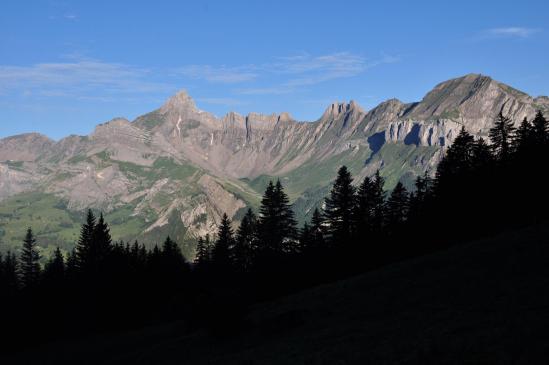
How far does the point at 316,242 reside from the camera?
7169 cm

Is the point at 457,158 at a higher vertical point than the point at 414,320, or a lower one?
higher

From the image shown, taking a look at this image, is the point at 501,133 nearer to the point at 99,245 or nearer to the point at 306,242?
the point at 306,242

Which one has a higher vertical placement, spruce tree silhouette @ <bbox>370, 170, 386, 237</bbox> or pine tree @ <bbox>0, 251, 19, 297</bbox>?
spruce tree silhouette @ <bbox>370, 170, 386, 237</bbox>

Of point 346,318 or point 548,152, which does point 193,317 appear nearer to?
point 346,318

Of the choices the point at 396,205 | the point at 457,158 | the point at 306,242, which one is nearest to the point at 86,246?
the point at 306,242

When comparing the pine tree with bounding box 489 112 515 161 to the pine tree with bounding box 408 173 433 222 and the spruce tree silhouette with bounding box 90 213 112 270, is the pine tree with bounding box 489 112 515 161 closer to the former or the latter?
the pine tree with bounding box 408 173 433 222

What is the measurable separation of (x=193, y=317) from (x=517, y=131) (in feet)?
182

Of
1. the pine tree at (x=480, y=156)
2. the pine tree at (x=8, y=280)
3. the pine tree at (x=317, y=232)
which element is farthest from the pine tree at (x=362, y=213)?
the pine tree at (x=8, y=280)

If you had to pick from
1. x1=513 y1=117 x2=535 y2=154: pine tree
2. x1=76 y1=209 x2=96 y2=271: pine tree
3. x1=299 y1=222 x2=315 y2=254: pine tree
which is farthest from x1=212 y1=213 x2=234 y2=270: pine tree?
x1=513 y1=117 x2=535 y2=154: pine tree

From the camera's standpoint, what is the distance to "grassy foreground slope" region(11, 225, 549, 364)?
21.1 m

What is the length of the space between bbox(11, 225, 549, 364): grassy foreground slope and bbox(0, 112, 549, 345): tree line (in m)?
8.63

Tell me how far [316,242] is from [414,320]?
146ft

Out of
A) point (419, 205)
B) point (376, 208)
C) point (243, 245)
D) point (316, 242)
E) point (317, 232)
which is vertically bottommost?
point (243, 245)

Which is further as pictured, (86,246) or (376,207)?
(86,246)
